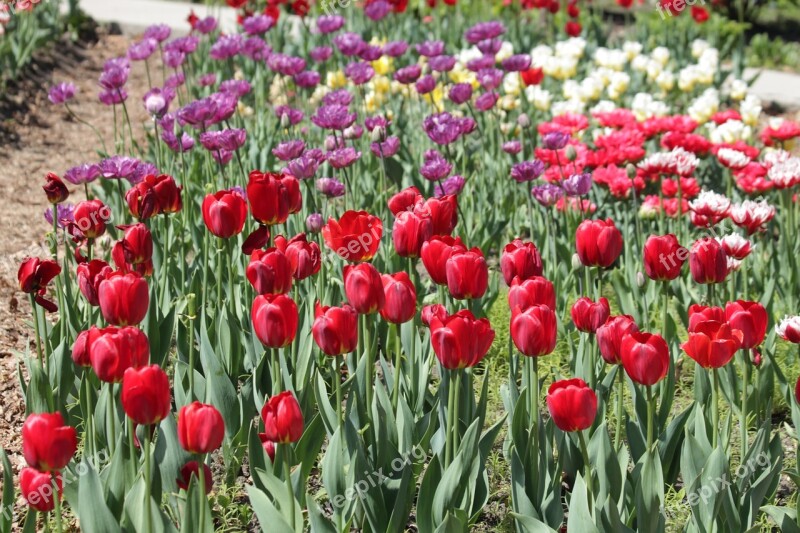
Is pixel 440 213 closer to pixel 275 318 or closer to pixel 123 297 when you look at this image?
pixel 275 318

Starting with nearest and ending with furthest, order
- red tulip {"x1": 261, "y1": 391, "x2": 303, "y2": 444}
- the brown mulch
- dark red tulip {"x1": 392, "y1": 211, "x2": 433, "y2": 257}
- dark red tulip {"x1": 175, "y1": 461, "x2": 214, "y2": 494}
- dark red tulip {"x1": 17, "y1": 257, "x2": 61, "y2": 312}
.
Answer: red tulip {"x1": 261, "y1": 391, "x2": 303, "y2": 444} < dark red tulip {"x1": 175, "y1": 461, "x2": 214, "y2": 494} < dark red tulip {"x1": 17, "y1": 257, "x2": 61, "y2": 312} < dark red tulip {"x1": 392, "y1": 211, "x2": 433, "y2": 257} < the brown mulch

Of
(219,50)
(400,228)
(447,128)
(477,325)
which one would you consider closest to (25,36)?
(219,50)

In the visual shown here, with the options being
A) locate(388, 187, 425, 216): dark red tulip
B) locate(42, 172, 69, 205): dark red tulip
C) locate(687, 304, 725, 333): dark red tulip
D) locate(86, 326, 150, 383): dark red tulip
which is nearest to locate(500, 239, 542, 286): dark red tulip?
locate(687, 304, 725, 333): dark red tulip

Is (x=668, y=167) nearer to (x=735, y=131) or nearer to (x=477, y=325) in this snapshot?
(x=735, y=131)

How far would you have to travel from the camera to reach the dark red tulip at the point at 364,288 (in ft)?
7.26

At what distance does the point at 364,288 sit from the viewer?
223 cm

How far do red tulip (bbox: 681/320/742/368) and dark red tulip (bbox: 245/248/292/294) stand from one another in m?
0.89

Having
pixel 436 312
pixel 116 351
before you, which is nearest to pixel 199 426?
pixel 116 351

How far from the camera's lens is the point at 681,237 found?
410cm

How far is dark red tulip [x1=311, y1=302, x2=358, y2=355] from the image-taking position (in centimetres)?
214

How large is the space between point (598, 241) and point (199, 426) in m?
1.17

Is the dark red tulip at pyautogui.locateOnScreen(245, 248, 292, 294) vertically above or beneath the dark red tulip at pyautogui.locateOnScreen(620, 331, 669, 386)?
above

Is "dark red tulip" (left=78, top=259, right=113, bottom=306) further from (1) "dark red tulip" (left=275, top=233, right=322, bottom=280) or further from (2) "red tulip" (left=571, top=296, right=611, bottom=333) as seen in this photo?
(2) "red tulip" (left=571, top=296, right=611, bottom=333)

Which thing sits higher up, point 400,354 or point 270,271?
point 270,271
